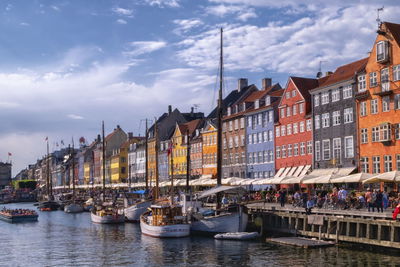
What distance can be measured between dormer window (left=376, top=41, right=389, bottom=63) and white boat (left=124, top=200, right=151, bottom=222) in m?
29.3

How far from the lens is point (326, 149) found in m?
68.4

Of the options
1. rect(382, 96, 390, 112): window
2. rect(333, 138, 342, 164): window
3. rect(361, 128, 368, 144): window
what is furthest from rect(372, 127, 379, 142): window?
rect(333, 138, 342, 164): window

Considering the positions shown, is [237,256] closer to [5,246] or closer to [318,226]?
[318,226]

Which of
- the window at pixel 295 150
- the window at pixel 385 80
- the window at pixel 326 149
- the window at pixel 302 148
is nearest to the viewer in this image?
the window at pixel 385 80

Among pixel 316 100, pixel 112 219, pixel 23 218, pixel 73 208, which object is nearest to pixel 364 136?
pixel 316 100

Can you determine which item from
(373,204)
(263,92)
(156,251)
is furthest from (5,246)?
(263,92)

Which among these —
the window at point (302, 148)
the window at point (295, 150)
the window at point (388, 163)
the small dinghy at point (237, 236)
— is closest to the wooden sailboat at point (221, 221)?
the small dinghy at point (237, 236)

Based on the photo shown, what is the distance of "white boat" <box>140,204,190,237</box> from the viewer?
4928 cm

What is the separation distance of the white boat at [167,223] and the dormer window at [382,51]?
80.8 ft

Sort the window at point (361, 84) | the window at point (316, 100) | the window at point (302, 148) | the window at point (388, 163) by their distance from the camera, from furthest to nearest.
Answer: the window at point (302, 148), the window at point (316, 100), the window at point (361, 84), the window at point (388, 163)

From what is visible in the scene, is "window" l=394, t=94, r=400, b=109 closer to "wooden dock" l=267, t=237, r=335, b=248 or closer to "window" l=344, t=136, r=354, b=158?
"window" l=344, t=136, r=354, b=158

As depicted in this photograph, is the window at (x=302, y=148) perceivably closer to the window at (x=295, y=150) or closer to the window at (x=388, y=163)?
the window at (x=295, y=150)

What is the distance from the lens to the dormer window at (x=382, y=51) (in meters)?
57.8

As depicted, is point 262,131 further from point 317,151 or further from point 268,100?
point 317,151
